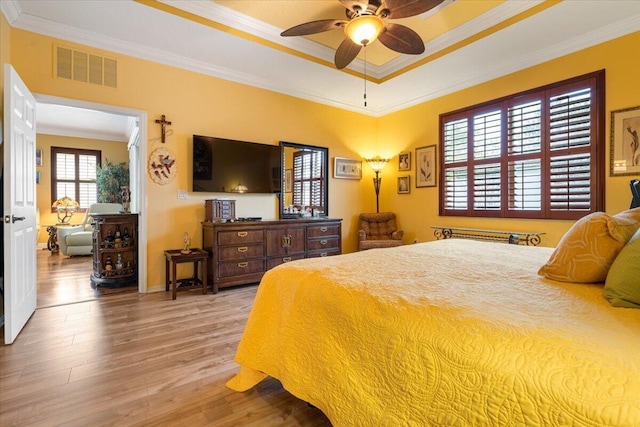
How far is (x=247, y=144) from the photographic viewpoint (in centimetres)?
434

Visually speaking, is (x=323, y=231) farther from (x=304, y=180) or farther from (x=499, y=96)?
(x=499, y=96)

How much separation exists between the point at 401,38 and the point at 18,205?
11.6 ft

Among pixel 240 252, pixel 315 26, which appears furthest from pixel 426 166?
pixel 240 252

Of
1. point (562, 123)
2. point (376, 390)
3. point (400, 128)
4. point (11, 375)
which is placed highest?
point (400, 128)

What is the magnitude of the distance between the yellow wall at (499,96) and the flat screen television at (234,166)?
2248 mm

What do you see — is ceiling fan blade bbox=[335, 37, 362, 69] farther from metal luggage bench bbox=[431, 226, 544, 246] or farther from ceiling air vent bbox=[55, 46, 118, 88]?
metal luggage bench bbox=[431, 226, 544, 246]

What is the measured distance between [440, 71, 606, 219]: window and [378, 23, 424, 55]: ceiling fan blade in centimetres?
197

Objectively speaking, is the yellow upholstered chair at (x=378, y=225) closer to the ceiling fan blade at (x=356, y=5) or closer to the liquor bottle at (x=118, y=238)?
the ceiling fan blade at (x=356, y=5)

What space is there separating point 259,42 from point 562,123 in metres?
3.62

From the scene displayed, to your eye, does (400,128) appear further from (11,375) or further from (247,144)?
(11,375)

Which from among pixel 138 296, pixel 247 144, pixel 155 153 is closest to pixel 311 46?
pixel 247 144

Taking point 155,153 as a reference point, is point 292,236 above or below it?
below

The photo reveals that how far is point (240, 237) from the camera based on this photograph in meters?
3.86

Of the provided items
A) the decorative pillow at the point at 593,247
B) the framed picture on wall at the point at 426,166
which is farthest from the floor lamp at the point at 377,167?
the decorative pillow at the point at 593,247
